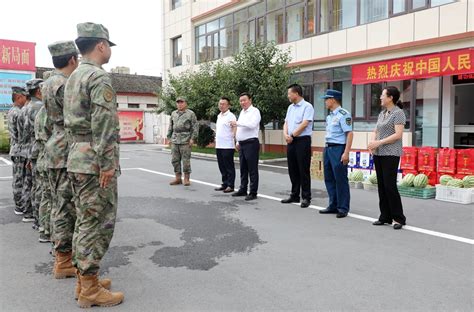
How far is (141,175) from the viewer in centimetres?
1151

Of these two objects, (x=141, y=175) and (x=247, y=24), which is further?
(x=247, y=24)

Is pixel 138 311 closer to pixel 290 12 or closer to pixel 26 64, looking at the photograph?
pixel 290 12

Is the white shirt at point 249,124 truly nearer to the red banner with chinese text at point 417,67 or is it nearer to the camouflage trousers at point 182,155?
the camouflage trousers at point 182,155

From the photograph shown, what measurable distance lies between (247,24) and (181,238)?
1749 centimetres

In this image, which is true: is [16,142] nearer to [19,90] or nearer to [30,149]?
[30,149]

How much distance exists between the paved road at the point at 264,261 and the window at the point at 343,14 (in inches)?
403

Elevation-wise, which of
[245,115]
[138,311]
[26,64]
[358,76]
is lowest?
[138,311]

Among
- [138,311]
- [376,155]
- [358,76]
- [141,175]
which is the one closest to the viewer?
[138,311]

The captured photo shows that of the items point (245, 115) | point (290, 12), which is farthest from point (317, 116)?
point (245, 115)

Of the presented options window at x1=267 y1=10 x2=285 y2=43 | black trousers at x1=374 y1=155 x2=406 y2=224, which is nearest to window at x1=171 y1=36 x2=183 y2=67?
window at x1=267 y1=10 x2=285 y2=43

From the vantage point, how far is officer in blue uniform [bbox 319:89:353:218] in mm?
6328

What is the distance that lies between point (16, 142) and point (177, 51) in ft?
75.5

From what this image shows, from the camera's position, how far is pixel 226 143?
8758 mm

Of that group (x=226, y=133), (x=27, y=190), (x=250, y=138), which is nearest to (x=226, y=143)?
(x=226, y=133)
